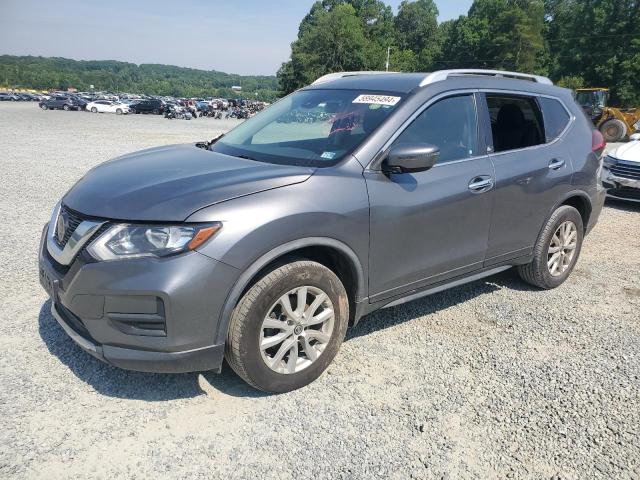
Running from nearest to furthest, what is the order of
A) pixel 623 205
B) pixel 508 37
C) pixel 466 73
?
pixel 466 73, pixel 623 205, pixel 508 37

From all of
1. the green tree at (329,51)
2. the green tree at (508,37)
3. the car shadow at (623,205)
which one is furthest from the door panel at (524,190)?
the green tree at (508,37)

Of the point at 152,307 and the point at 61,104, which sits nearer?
the point at 152,307

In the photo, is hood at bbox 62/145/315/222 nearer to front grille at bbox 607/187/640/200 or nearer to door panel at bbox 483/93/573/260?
door panel at bbox 483/93/573/260

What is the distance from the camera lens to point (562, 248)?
465 centimetres

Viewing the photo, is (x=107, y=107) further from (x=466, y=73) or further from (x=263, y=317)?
(x=263, y=317)

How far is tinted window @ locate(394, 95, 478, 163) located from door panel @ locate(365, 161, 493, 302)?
10 cm

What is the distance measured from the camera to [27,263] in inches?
194

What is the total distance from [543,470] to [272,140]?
269cm

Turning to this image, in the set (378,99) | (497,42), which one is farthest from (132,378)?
(497,42)

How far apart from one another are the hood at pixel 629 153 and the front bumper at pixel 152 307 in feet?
25.3

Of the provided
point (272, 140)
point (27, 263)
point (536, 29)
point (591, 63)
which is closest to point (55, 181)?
point (27, 263)

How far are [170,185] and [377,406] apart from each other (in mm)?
1682

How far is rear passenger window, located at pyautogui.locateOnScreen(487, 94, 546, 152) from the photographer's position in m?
3.90

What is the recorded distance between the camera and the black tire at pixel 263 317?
268 centimetres
